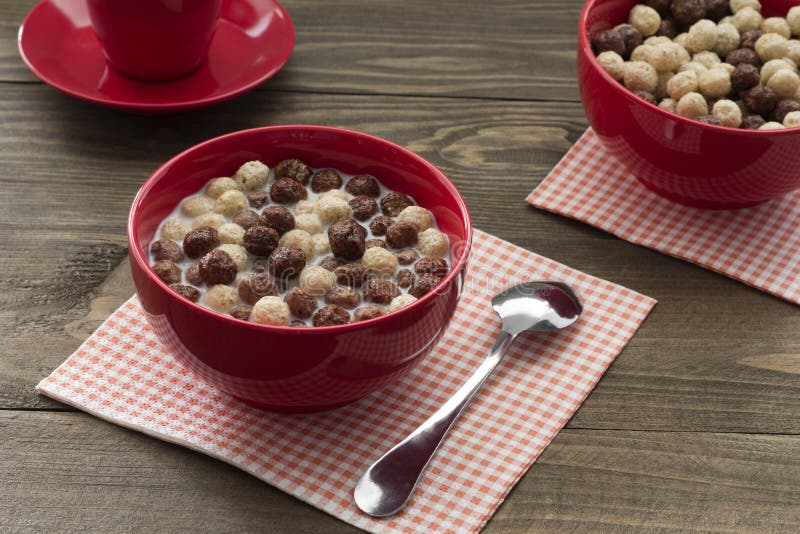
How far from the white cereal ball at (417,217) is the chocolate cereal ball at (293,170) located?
0.11 m

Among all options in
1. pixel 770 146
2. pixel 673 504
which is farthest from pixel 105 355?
pixel 770 146

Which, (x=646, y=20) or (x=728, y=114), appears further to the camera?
(x=646, y=20)

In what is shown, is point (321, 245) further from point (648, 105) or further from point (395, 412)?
point (648, 105)

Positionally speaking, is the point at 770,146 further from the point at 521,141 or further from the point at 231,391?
the point at 231,391

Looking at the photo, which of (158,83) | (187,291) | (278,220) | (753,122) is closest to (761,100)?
(753,122)

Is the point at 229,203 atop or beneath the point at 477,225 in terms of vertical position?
atop

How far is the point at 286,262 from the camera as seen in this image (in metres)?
0.91

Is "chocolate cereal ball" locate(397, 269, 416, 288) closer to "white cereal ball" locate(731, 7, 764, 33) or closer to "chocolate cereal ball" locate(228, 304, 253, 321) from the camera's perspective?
"chocolate cereal ball" locate(228, 304, 253, 321)

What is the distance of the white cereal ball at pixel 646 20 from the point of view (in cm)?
124

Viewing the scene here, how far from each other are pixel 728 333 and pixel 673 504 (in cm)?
25

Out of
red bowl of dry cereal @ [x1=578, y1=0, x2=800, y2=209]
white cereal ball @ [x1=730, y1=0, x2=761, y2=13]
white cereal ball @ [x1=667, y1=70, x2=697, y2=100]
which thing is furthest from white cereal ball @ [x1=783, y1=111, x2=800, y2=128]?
white cereal ball @ [x1=730, y1=0, x2=761, y2=13]

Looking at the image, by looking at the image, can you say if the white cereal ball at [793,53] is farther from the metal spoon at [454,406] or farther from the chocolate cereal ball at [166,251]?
the chocolate cereal ball at [166,251]

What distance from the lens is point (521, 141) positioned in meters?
1.33

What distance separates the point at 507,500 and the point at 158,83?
30.9 inches
